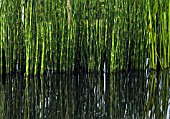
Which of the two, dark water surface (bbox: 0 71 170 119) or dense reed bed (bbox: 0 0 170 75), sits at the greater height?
dense reed bed (bbox: 0 0 170 75)

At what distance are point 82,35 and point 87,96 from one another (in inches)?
45.0

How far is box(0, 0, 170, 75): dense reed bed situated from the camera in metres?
6.04

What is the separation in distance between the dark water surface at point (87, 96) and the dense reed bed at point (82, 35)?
7.4 inches

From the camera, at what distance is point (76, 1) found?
611 cm

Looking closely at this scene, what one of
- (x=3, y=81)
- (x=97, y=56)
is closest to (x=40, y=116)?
(x=3, y=81)

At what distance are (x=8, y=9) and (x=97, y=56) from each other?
3.70 ft

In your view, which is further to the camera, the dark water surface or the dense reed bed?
the dense reed bed

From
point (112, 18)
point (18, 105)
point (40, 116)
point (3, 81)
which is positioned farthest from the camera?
point (112, 18)

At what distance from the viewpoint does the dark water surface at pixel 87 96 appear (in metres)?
4.64

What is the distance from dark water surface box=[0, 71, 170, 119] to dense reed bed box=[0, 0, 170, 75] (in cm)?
19

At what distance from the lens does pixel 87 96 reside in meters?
5.18

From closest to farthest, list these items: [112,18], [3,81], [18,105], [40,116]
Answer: [40,116], [18,105], [3,81], [112,18]

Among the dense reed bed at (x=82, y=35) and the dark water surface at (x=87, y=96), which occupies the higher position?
the dense reed bed at (x=82, y=35)

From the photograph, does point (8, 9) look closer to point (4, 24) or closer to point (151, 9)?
point (4, 24)
